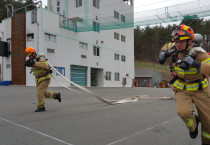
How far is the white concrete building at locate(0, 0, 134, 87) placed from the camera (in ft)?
79.7

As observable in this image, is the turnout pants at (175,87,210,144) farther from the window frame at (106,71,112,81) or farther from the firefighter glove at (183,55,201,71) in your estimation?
the window frame at (106,71,112,81)

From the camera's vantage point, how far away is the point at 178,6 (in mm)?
19734

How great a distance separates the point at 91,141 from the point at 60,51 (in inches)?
909

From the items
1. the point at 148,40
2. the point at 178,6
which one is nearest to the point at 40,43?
the point at 178,6

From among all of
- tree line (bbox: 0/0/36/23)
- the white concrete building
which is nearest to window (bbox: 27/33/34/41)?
the white concrete building

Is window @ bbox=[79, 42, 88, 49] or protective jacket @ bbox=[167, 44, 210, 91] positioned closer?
protective jacket @ bbox=[167, 44, 210, 91]

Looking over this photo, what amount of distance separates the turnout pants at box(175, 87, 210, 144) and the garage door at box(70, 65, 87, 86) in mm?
25020

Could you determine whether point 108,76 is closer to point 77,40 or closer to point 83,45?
point 83,45

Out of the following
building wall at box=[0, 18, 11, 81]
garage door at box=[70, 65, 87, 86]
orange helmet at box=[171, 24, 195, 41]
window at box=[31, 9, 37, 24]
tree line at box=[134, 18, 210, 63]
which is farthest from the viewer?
tree line at box=[134, 18, 210, 63]

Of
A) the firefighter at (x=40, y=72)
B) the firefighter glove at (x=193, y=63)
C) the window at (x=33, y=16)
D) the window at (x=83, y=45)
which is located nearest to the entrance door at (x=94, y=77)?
the window at (x=83, y=45)

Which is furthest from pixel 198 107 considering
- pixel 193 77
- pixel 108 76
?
pixel 108 76

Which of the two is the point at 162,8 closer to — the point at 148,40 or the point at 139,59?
the point at 148,40

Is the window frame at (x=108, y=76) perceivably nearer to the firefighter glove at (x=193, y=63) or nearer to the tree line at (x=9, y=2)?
the tree line at (x=9, y=2)

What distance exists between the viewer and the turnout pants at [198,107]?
122 inches
